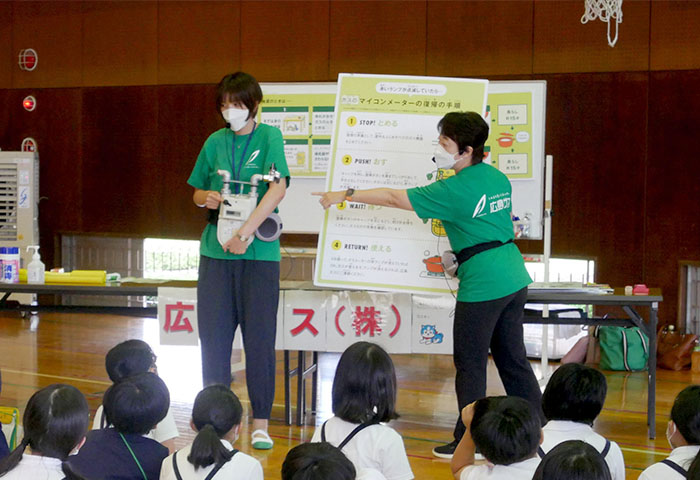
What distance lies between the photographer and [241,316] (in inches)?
139

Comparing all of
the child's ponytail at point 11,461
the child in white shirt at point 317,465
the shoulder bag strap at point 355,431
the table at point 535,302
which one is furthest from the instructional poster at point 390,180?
the child in white shirt at point 317,465

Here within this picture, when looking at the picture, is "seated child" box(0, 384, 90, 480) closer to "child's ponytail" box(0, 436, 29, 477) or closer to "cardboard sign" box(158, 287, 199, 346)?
"child's ponytail" box(0, 436, 29, 477)

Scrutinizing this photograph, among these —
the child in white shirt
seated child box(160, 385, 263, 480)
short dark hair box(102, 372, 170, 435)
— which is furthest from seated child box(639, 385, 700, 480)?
short dark hair box(102, 372, 170, 435)

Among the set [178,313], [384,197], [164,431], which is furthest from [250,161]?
[164,431]

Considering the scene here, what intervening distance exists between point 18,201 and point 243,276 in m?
5.16

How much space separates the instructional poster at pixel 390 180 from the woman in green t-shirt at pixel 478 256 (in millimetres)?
471

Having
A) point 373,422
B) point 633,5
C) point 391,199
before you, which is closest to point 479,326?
point 391,199

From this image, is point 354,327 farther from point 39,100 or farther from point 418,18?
point 39,100

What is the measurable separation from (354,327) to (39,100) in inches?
219

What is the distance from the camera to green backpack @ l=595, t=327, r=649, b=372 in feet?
19.1

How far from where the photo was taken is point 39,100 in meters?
8.29

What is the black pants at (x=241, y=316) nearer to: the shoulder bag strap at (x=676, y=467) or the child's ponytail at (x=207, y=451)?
the child's ponytail at (x=207, y=451)

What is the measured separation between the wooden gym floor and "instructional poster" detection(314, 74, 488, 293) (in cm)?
78

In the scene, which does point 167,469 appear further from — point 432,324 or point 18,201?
point 18,201
